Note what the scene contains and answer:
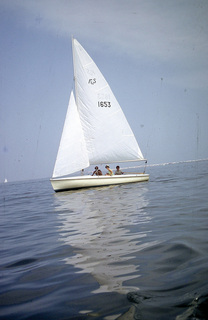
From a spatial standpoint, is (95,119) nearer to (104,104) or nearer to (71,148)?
(104,104)

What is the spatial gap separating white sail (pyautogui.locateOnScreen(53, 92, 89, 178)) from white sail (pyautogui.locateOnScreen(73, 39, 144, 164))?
760mm

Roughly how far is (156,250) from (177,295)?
5.28 ft

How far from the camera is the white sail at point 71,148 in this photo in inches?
805

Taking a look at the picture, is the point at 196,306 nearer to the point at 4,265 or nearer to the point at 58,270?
the point at 58,270

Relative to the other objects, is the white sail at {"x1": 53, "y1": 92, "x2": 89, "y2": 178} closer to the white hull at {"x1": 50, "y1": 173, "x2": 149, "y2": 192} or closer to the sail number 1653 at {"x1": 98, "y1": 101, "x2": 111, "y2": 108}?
the white hull at {"x1": 50, "y1": 173, "x2": 149, "y2": 192}

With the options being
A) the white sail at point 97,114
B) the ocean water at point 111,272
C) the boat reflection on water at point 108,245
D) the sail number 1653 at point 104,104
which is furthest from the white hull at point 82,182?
the ocean water at point 111,272

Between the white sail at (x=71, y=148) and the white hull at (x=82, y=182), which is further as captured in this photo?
the white sail at (x=71, y=148)

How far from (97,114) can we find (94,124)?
95 cm

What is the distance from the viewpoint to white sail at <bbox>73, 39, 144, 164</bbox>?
22.8 m

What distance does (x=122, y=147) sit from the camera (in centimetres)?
2370

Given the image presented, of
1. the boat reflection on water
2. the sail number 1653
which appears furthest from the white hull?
the boat reflection on water

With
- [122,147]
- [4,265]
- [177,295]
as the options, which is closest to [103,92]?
[122,147]

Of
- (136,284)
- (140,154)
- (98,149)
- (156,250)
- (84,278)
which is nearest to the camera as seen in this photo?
(136,284)

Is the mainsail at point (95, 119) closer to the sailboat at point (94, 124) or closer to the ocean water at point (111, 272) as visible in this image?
the sailboat at point (94, 124)
